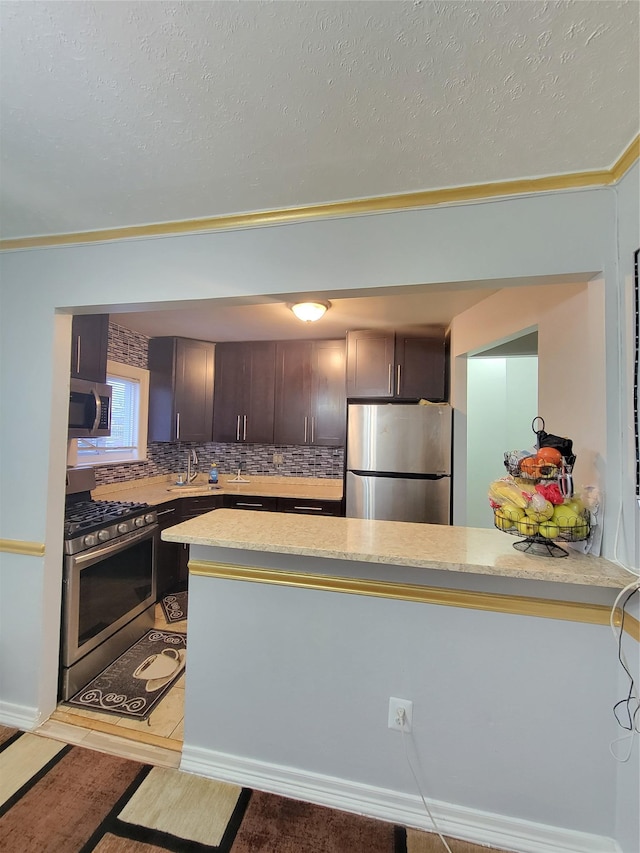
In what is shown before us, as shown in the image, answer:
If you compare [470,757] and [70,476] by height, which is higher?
[70,476]

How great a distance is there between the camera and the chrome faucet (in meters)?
3.94

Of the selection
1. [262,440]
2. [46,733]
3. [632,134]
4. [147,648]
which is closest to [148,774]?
[46,733]

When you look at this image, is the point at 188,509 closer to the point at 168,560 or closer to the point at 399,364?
the point at 168,560

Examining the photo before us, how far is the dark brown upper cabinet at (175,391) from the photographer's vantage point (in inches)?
141

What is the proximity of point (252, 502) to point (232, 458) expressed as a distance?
0.79 metres

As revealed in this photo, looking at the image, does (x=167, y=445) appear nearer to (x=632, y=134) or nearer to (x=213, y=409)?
(x=213, y=409)

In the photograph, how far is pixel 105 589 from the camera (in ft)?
7.21

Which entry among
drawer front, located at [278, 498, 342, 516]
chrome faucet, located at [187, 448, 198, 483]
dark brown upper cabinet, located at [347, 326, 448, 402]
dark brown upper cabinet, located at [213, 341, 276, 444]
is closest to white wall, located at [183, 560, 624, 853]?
drawer front, located at [278, 498, 342, 516]

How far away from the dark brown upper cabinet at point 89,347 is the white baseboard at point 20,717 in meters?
1.74

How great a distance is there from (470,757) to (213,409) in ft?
10.9

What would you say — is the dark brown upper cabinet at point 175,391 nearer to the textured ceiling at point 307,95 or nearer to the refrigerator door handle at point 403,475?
the refrigerator door handle at point 403,475

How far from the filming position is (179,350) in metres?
3.63

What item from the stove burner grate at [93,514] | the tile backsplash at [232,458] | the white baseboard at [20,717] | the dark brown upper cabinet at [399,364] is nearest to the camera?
the white baseboard at [20,717]

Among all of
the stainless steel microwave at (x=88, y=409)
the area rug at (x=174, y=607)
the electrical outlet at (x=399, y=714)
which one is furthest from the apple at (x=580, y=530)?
the area rug at (x=174, y=607)
